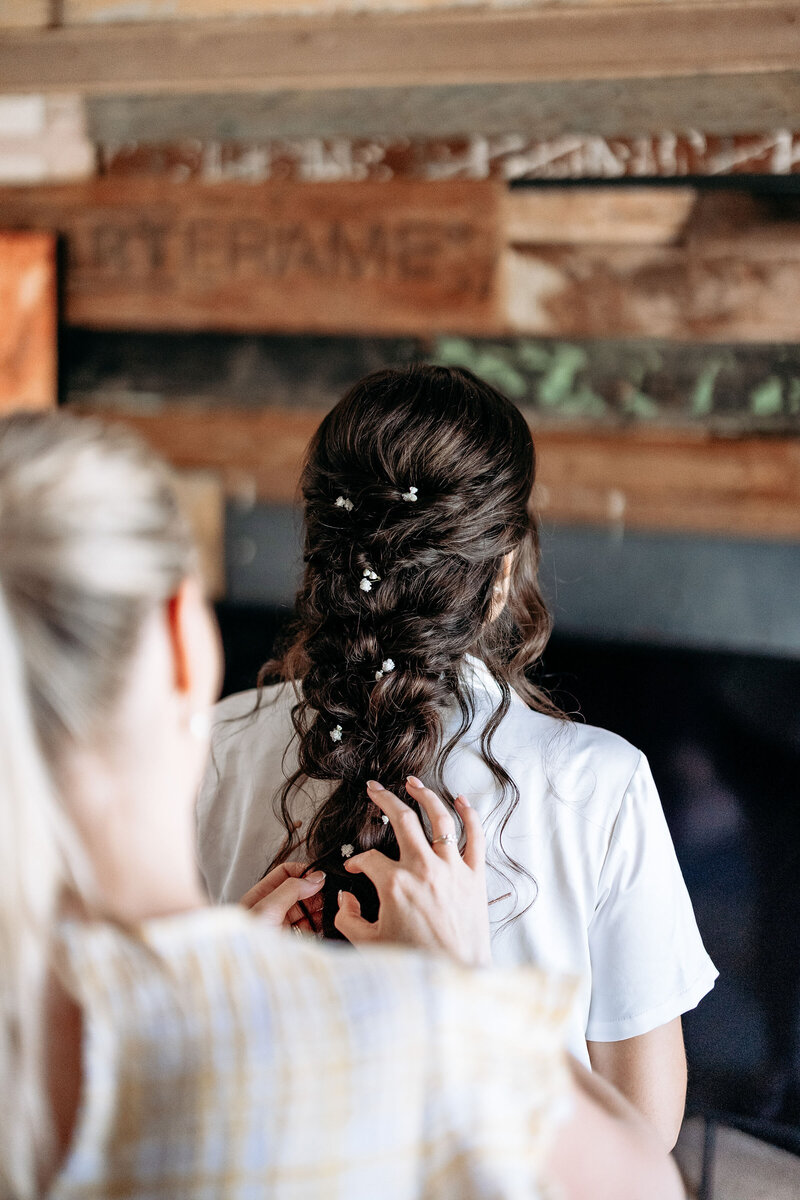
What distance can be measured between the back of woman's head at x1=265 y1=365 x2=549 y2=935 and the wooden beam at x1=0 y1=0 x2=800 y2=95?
36.4 inches

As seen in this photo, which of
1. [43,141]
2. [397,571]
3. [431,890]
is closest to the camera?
[431,890]

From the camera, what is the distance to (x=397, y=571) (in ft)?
2.69

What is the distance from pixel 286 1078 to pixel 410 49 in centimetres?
159

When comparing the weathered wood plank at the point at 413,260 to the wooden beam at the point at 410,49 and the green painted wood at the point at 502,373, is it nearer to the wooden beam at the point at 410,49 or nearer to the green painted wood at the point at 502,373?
the green painted wood at the point at 502,373

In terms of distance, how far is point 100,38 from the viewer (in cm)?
165

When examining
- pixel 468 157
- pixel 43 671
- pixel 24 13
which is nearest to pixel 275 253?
pixel 468 157

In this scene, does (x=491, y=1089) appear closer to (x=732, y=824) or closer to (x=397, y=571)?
(x=397, y=571)

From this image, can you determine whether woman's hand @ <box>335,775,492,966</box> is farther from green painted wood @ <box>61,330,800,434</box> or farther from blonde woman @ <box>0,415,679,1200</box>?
green painted wood @ <box>61,330,800,434</box>

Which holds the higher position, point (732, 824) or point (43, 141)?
point (43, 141)

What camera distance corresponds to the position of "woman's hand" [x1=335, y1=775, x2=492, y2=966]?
67cm

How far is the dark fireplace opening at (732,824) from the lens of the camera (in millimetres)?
1264

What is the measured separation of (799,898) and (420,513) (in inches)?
35.0

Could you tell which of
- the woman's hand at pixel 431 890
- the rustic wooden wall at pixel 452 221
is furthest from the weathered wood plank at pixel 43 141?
the woman's hand at pixel 431 890

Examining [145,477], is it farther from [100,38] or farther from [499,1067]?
[100,38]
